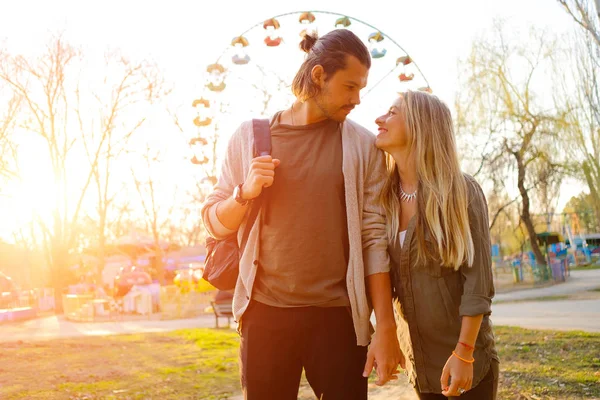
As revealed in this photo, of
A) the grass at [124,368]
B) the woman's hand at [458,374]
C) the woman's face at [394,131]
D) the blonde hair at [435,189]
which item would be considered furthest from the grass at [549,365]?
the woman's face at [394,131]

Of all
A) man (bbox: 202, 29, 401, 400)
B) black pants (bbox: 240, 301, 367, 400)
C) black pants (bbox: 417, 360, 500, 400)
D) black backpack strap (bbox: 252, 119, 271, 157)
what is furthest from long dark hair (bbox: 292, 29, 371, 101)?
black pants (bbox: 417, 360, 500, 400)

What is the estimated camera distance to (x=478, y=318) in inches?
88.7

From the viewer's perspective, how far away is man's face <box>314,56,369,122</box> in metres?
2.35

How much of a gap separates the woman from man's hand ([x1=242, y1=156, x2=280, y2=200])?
51cm

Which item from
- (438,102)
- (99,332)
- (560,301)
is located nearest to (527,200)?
(560,301)

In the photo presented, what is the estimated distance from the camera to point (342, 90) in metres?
2.38

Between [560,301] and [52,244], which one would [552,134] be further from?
[52,244]

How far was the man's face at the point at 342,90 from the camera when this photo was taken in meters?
2.35

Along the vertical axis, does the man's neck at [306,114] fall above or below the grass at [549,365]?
above

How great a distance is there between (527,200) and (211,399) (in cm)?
2183

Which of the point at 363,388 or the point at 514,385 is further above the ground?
the point at 363,388

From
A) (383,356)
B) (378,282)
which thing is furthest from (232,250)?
(383,356)

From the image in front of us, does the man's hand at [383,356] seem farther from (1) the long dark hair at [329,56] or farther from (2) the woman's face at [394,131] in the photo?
(1) the long dark hair at [329,56]

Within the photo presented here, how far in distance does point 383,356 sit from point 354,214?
506 millimetres
